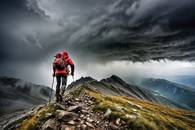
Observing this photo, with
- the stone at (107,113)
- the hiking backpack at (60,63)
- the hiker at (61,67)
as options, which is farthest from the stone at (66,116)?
the hiking backpack at (60,63)

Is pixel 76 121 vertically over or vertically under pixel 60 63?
under

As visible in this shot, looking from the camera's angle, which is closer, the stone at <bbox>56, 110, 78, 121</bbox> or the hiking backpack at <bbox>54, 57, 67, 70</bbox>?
the stone at <bbox>56, 110, 78, 121</bbox>

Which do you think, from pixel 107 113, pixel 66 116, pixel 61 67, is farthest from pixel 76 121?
pixel 61 67

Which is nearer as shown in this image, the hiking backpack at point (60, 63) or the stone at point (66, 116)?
the stone at point (66, 116)

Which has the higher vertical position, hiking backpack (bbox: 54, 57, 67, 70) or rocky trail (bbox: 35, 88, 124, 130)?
hiking backpack (bbox: 54, 57, 67, 70)

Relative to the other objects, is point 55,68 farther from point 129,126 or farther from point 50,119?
point 129,126

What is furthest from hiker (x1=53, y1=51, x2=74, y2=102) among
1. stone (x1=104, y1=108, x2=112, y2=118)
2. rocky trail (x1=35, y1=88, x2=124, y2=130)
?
stone (x1=104, y1=108, x2=112, y2=118)

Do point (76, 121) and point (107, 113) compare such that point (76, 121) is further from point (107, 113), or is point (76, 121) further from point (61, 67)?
point (61, 67)

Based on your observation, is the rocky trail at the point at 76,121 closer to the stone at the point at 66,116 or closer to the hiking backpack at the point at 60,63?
the stone at the point at 66,116

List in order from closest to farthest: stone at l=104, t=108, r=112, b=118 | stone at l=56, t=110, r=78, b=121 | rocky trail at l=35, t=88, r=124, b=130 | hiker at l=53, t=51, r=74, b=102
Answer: rocky trail at l=35, t=88, r=124, b=130 < stone at l=56, t=110, r=78, b=121 < stone at l=104, t=108, r=112, b=118 < hiker at l=53, t=51, r=74, b=102

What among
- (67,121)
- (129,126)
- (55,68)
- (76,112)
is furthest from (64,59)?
(129,126)

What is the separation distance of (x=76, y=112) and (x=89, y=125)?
8.73 ft

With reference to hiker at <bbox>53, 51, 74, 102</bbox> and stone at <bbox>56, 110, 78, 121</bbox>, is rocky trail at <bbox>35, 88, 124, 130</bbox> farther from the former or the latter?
hiker at <bbox>53, 51, 74, 102</bbox>

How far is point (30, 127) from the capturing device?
61.6 feet
